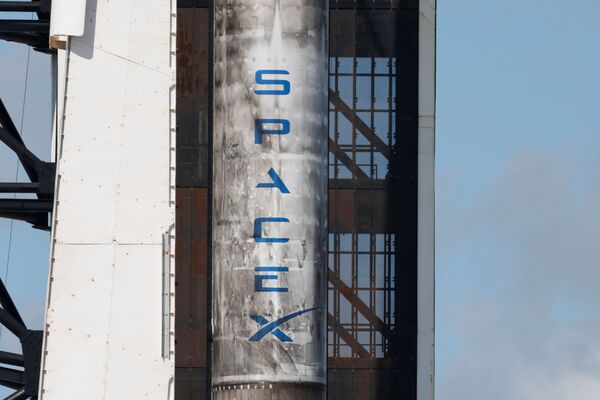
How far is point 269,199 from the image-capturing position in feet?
113

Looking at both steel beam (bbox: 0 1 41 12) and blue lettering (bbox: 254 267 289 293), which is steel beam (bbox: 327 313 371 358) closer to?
steel beam (bbox: 0 1 41 12)

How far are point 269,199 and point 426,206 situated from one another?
1160 centimetres

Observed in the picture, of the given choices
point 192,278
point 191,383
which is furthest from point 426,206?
point 191,383

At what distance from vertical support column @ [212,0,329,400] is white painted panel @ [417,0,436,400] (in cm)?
1041

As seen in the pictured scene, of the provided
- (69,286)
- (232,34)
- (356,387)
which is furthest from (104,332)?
(356,387)

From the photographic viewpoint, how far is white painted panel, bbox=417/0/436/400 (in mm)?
44812

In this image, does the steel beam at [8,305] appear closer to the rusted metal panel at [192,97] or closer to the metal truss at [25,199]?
the metal truss at [25,199]

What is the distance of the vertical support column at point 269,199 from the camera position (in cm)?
3391

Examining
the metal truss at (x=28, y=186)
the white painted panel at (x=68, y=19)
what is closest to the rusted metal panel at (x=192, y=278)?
the metal truss at (x=28, y=186)

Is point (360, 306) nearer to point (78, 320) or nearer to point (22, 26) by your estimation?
point (22, 26)

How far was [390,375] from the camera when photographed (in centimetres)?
4494

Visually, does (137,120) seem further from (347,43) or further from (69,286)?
(347,43)

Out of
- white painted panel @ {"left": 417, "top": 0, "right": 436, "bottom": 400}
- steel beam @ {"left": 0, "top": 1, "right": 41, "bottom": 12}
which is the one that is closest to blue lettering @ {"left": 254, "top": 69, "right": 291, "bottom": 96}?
steel beam @ {"left": 0, "top": 1, "right": 41, "bottom": 12}

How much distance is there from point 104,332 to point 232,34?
5.98m
